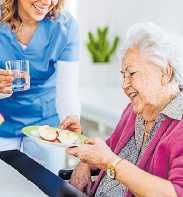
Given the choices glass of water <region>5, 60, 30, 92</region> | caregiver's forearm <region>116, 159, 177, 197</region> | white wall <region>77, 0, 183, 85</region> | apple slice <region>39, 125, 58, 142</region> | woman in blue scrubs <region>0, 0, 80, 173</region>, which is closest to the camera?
caregiver's forearm <region>116, 159, 177, 197</region>

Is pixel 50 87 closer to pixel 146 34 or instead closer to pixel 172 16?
pixel 146 34

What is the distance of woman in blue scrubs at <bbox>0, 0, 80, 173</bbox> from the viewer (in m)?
2.16

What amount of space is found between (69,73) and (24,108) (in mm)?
280

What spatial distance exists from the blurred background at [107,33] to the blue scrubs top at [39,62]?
117 cm

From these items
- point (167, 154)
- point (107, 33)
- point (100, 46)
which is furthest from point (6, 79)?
point (107, 33)

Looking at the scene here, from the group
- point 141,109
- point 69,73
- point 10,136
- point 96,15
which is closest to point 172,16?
point 96,15

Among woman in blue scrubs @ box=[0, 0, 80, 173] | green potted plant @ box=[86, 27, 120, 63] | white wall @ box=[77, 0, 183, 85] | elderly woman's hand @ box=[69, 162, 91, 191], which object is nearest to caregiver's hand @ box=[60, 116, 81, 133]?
woman in blue scrubs @ box=[0, 0, 80, 173]

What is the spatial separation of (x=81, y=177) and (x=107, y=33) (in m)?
2.37

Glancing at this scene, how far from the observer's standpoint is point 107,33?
412 centimetres

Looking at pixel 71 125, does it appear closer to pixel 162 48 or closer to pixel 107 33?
pixel 162 48

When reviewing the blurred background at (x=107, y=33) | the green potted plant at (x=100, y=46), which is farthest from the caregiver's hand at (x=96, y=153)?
the green potted plant at (x=100, y=46)

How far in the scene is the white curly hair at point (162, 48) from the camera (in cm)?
156

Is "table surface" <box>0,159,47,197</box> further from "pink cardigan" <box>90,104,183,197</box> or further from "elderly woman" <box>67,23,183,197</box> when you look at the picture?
"pink cardigan" <box>90,104,183,197</box>

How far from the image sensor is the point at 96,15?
4.15 metres
